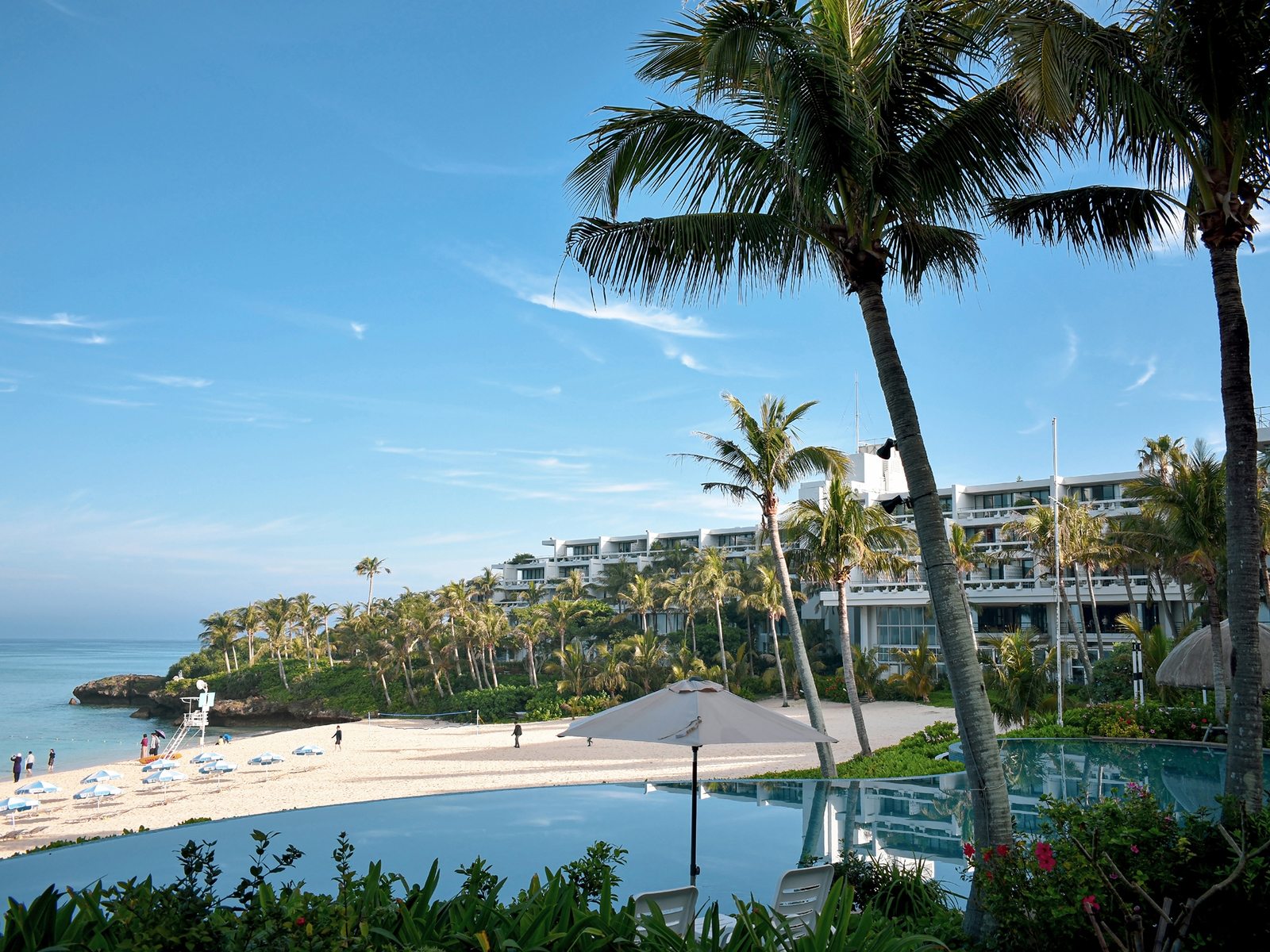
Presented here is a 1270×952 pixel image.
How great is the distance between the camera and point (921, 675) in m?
42.1

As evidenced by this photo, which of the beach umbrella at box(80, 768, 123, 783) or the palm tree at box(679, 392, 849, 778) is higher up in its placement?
the palm tree at box(679, 392, 849, 778)

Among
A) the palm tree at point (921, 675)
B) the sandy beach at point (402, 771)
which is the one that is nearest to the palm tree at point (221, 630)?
the sandy beach at point (402, 771)

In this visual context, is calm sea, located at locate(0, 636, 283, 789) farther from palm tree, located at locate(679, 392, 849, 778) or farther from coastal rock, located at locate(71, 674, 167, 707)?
palm tree, located at locate(679, 392, 849, 778)

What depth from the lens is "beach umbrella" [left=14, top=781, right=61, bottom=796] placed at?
29.2 m

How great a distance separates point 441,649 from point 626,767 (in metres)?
31.4

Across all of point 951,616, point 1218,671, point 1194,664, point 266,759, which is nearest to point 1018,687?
point 1194,664

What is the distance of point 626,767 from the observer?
2830cm

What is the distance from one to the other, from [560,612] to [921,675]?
24238mm

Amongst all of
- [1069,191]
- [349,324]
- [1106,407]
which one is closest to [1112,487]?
[1106,407]

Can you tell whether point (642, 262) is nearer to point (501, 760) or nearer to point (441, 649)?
point (501, 760)

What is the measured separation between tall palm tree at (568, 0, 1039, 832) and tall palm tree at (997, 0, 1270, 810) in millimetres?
521

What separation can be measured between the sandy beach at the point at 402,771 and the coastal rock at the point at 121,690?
48.7 meters

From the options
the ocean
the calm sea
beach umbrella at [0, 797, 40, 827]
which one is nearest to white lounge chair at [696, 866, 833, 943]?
beach umbrella at [0, 797, 40, 827]

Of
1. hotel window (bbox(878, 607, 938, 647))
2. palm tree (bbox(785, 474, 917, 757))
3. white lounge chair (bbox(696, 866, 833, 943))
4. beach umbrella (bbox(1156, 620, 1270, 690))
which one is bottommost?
hotel window (bbox(878, 607, 938, 647))
